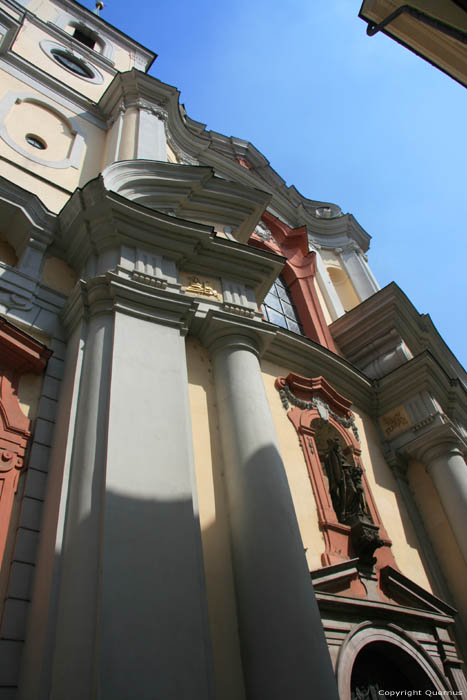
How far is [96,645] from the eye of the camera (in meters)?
3.21

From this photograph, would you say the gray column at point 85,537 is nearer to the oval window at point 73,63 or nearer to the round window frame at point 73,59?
the round window frame at point 73,59

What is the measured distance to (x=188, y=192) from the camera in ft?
27.7

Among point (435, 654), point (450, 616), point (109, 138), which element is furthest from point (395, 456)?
point (109, 138)

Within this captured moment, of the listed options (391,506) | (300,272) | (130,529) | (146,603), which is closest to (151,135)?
(300,272)

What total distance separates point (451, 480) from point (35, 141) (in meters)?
8.59

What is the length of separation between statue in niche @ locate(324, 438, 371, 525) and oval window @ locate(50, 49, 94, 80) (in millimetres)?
10464

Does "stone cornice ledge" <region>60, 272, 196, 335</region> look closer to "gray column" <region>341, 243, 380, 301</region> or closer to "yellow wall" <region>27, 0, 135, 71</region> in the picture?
"gray column" <region>341, 243, 380, 301</region>

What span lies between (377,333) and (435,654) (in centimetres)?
583

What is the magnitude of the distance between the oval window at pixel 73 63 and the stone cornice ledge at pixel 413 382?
971 cm

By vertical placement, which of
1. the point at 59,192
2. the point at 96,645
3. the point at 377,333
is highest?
the point at 59,192

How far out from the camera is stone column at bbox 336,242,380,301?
13586mm

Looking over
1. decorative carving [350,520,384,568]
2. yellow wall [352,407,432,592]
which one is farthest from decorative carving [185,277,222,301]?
yellow wall [352,407,432,592]

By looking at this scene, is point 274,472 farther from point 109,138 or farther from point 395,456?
point 109,138

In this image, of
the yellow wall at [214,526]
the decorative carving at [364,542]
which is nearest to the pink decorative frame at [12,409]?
the yellow wall at [214,526]
